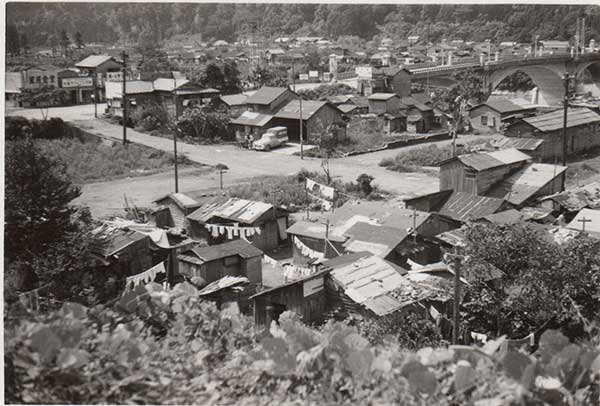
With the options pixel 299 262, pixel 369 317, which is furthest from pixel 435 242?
pixel 369 317

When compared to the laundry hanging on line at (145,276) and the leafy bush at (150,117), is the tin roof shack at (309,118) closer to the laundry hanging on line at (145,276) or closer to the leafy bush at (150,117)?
the leafy bush at (150,117)

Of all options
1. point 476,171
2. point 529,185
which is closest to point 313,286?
point 476,171

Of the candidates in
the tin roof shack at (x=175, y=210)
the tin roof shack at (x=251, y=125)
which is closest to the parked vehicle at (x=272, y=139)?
the tin roof shack at (x=251, y=125)

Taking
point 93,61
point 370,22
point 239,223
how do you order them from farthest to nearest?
1. point 370,22
2. point 93,61
3. point 239,223

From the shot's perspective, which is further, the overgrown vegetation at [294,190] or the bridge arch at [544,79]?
the bridge arch at [544,79]

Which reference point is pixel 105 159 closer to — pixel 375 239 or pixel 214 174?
pixel 214 174
